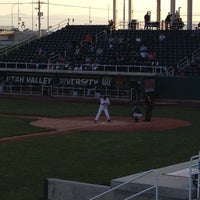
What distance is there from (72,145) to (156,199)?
410 inches

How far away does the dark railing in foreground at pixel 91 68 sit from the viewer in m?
41.2

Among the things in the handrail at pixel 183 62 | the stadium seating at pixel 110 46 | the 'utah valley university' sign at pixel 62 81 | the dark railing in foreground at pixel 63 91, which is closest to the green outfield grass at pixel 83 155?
the dark railing in foreground at pixel 63 91

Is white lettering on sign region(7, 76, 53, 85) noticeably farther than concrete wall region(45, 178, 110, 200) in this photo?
Yes

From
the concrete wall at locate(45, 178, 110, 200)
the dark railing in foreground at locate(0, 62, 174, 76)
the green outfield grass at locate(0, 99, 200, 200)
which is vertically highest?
the dark railing in foreground at locate(0, 62, 174, 76)

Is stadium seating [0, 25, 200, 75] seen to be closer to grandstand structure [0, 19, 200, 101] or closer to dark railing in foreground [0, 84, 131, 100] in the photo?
grandstand structure [0, 19, 200, 101]

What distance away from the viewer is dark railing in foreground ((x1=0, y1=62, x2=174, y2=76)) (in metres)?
41.2

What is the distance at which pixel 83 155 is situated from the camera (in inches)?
681

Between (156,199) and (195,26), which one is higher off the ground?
(195,26)

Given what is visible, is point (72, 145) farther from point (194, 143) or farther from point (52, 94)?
point (52, 94)

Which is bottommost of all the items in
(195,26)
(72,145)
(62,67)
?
(72,145)

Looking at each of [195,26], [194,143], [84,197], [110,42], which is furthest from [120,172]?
[195,26]

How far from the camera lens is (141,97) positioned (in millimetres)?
40781

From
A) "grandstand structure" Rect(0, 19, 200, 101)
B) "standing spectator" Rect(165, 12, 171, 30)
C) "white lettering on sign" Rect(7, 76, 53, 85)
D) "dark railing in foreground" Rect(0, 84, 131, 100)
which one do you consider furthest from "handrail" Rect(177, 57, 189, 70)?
"white lettering on sign" Rect(7, 76, 53, 85)

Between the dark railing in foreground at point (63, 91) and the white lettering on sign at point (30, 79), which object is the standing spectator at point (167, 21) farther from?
the white lettering on sign at point (30, 79)
